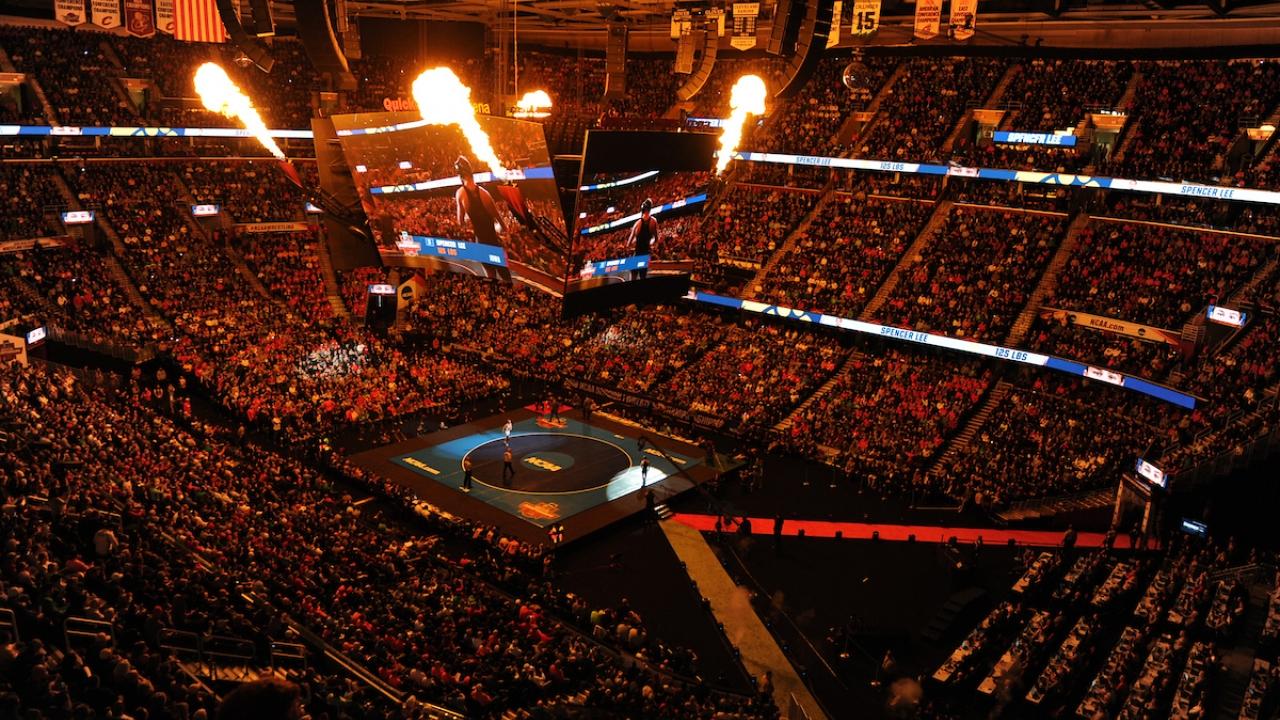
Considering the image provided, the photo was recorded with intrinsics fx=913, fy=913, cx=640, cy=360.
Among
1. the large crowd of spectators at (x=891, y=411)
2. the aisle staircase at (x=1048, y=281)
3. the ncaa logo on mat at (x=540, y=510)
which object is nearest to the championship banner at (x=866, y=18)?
the large crowd of spectators at (x=891, y=411)

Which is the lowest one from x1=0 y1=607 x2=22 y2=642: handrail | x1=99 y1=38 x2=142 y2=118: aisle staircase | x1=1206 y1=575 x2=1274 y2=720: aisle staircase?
x1=1206 y1=575 x2=1274 y2=720: aisle staircase

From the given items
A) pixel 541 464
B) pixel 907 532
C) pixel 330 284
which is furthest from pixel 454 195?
pixel 330 284

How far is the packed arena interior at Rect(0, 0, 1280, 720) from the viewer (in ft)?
50.3

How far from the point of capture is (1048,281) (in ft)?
106

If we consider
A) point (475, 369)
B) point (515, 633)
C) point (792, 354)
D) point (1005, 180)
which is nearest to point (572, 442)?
point (475, 369)

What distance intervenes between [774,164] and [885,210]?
652 centimetres

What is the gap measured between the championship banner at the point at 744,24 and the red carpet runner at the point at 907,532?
1225 centimetres

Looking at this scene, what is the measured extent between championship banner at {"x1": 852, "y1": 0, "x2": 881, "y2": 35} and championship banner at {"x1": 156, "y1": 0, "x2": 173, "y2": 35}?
18815 millimetres

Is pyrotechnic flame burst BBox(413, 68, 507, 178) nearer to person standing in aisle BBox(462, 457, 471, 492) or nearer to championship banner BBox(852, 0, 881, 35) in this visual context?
person standing in aisle BBox(462, 457, 471, 492)

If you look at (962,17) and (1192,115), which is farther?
(1192,115)

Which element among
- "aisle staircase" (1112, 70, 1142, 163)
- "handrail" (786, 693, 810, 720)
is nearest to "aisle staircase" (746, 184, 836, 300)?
"aisle staircase" (1112, 70, 1142, 163)

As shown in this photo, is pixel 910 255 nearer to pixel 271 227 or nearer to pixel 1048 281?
pixel 1048 281

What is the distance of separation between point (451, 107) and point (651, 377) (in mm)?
16087

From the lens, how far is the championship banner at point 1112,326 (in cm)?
2800
